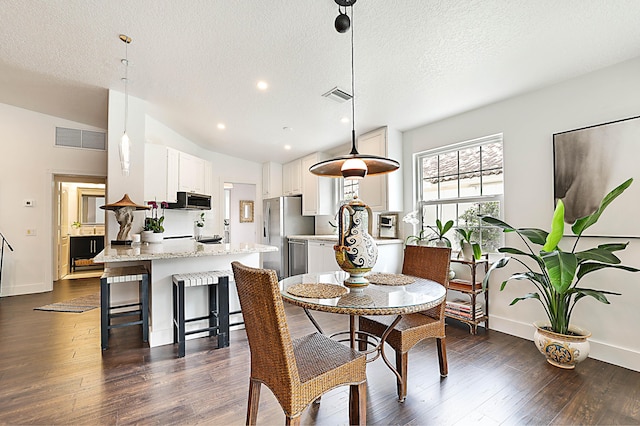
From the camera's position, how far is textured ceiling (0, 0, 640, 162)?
2.06 meters

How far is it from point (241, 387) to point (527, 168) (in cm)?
332

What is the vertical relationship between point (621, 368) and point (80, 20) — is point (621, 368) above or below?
below

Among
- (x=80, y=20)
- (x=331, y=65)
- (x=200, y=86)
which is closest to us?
(x=80, y=20)

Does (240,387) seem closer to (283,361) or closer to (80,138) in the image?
(283,361)

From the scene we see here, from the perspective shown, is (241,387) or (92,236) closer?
(241,387)

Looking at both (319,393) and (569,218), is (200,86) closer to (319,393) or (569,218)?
(319,393)

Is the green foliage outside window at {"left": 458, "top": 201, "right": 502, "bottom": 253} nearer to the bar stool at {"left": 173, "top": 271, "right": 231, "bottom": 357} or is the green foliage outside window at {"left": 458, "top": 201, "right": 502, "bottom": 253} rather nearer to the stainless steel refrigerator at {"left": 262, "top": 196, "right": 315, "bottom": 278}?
the bar stool at {"left": 173, "top": 271, "right": 231, "bottom": 357}

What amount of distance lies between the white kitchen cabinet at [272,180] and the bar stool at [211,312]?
369 cm

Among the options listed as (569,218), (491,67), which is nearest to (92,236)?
(491,67)

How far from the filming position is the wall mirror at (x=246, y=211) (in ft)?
23.6

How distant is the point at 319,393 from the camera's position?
1.36 metres

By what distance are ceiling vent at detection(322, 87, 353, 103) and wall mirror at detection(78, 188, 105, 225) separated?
676cm

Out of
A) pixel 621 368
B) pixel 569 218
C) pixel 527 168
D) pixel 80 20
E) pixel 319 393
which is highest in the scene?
pixel 80 20

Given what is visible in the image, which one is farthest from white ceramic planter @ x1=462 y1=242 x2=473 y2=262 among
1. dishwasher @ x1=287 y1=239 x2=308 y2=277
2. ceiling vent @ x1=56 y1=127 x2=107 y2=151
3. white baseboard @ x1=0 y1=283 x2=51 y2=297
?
white baseboard @ x1=0 y1=283 x2=51 y2=297
